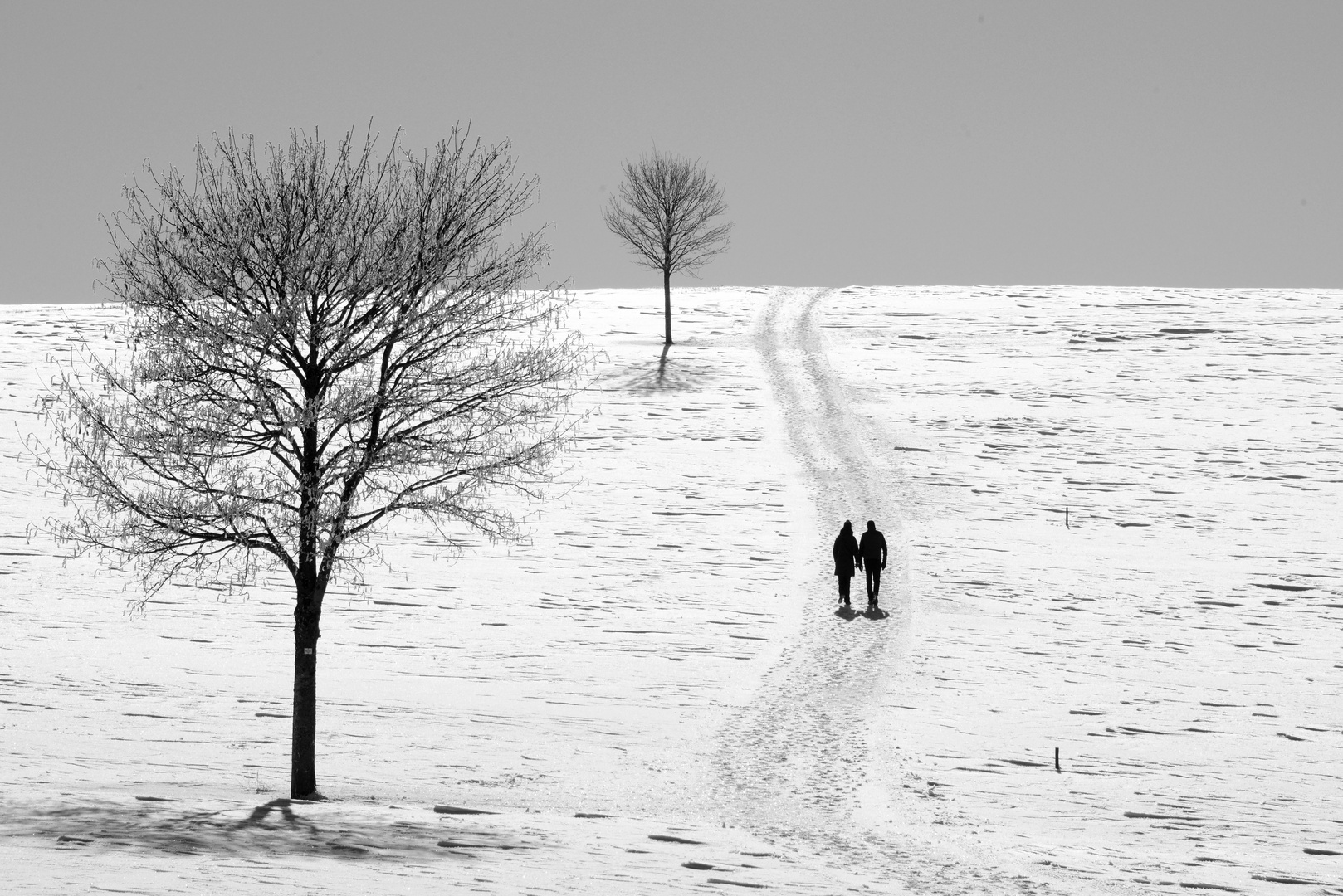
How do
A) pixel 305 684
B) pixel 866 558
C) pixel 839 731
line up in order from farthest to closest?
pixel 866 558
pixel 839 731
pixel 305 684

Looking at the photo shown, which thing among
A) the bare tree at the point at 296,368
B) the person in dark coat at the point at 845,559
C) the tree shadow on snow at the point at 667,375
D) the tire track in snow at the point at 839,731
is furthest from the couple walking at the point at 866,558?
the tree shadow on snow at the point at 667,375

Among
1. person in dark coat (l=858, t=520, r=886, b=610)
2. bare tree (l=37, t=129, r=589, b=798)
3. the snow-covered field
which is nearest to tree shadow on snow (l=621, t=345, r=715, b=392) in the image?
the snow-covered field

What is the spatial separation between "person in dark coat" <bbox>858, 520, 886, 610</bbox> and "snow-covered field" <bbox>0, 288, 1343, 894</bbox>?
1.57 feet

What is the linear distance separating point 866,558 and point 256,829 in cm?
1297

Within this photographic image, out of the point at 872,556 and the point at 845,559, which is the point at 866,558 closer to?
the point at 872,556

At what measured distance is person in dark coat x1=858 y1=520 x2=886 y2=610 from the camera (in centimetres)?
2028

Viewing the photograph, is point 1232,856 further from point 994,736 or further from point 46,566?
point 46,566

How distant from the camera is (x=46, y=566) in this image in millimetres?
20344

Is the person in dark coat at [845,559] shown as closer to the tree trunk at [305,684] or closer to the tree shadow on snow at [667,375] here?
the tree trunk at [305,684]

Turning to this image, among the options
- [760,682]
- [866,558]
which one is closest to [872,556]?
[866,558]

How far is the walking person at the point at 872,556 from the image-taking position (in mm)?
20281

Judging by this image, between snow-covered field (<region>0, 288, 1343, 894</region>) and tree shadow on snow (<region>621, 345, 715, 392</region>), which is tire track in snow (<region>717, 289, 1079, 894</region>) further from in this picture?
tree shadow on snow (<region>621, 345, 715, 392</region>)

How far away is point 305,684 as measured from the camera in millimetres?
11344

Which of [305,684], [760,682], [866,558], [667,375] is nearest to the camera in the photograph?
[305,684]
